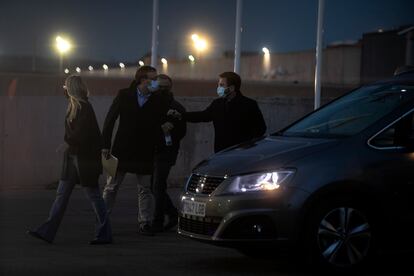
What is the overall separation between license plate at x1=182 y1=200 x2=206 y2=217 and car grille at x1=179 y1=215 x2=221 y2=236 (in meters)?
0.04

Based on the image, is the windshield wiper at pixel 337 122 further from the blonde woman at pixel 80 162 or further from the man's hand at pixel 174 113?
the blonde woman at pixel 80 162

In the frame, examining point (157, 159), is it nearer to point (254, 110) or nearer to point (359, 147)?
point (254, 110)

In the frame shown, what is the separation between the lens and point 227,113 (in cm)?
960

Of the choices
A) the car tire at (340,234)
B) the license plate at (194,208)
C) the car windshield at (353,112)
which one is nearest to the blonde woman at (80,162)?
the license plate at (194,208)

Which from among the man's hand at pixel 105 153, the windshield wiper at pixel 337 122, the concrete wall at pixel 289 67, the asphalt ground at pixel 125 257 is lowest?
the asphalt ground at pixel 125 257

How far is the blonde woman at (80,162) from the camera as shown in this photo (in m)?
8.95

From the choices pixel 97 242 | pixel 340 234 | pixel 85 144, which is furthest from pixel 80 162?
pixel 340 234

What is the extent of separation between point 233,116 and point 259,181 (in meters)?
2.44

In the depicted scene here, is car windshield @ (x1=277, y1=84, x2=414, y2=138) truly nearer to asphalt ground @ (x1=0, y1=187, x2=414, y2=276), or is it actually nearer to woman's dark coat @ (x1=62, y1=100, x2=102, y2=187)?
asphalt ground @ (x1=0, y1=187, x2=414, y2=276)

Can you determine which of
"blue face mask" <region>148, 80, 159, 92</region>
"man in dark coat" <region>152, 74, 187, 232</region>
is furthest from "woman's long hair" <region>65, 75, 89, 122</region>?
"man in dark coat" <region>152, 74, 187, 232</region>

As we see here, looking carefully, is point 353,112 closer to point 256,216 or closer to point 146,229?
point 256,216

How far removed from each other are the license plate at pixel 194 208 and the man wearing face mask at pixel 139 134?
192cm

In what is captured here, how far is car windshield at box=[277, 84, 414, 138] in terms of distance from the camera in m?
7.76

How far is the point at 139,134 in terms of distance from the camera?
966 centimetres
